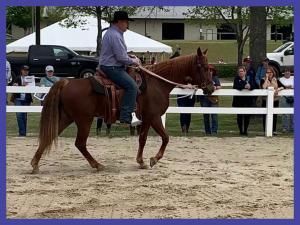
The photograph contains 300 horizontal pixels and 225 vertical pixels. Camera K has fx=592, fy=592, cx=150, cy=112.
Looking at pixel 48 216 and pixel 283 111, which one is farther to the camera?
pixel 283 111

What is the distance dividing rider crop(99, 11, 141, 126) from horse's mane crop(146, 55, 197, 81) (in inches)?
28.6

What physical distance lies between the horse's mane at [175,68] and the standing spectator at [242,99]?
460 centimetres

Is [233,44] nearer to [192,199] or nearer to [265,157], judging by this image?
[265,157]

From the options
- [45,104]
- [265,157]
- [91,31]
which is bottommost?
[265,157]

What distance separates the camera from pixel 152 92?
31.6ft

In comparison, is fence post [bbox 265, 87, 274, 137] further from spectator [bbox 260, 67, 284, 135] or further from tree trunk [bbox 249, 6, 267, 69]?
tree trunk [bbox 249, 6, 267, 69]

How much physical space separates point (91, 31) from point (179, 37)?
24.3 meters

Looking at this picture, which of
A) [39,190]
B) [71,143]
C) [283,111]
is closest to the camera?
[39,190]

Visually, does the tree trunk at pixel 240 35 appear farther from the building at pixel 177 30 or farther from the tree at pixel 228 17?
the building at pixel 177 30

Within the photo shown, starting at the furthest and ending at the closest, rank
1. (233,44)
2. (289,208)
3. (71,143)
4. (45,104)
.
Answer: (233,44)
(71,143)
(45,104)
(289,208)

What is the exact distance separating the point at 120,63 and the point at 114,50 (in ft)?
0.79

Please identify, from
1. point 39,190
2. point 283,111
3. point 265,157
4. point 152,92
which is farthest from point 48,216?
point 283,111

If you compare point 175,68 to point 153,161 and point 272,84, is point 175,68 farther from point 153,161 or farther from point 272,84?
point 272,84

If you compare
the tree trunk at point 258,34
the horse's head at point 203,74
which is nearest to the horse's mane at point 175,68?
the horse's head at point 203,74
